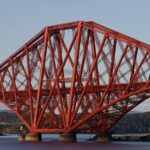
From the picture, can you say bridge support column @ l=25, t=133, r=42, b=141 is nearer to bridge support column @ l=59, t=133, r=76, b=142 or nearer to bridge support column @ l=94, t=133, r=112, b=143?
bridge support column @ l=59, t=133, r=76, b=142

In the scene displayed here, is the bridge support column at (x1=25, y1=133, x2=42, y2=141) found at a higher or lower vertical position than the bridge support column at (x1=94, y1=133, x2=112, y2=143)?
higher

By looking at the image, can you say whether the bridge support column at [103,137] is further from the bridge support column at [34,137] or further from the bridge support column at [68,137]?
the bridge support column at [34,137]

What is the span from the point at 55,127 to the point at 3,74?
24967mm

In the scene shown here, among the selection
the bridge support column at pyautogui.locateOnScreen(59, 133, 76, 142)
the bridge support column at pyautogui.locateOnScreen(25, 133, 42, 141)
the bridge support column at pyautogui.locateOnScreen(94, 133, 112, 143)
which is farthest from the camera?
the bridge support column at pyautogui.locateOnScreen(25, 133, 42, 141)

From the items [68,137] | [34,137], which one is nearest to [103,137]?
[68,137]

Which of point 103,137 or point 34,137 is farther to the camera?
point 34,137

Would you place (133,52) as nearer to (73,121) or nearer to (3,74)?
(73,121)

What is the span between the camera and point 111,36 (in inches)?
4747

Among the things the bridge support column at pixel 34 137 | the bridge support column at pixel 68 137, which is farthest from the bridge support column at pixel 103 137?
the bridge support column at pixel 34 137

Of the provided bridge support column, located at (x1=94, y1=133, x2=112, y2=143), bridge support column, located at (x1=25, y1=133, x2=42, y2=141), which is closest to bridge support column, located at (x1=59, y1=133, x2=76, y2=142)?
bridge support column, located at (x1=94, y1=133, x2=112, y2=143)

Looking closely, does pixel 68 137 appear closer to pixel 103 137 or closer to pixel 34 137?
pixel 103 137

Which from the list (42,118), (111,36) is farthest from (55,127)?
(111,36)

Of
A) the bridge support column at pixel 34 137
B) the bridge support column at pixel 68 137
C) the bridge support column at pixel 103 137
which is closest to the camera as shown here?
the bridge support column at pixel 68 137

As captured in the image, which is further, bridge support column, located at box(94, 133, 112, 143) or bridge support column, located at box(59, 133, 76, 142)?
bridge support column, located at box(94, 133, 112, 143)
